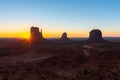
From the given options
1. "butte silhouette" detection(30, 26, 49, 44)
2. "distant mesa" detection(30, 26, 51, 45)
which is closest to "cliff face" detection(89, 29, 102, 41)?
"distant mesa" detection(30, 26, 51, 45)

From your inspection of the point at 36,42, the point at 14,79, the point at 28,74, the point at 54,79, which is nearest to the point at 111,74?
the point at 54,79

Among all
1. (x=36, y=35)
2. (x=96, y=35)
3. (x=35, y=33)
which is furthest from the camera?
(x=96, y=35)

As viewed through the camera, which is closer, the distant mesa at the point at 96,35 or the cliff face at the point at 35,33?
the cliff face at the point at 35,33

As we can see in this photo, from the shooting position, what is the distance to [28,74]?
94.9ft

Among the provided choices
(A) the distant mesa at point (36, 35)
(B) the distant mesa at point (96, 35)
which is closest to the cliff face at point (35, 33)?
(A) the distant mesa at point (36, 35)

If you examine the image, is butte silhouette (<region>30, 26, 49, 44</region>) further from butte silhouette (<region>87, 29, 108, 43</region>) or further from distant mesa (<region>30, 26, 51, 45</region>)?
butte silhouette (<region>87, 29, 108, 43</region>)

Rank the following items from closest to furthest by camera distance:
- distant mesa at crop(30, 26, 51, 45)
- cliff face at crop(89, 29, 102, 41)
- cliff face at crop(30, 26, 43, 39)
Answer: distant mesa at crop(30, 26, 51, 45), cliff face at crop(30, 26, 43, 39), cliff face at crop(89, 29, 102, 41)

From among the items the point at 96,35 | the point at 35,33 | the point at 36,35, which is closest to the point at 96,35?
the point at 96,35

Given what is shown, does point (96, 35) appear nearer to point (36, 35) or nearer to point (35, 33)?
point (36, 35)

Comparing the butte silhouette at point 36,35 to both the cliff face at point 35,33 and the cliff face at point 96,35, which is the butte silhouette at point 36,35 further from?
the cliff face at point 96,35

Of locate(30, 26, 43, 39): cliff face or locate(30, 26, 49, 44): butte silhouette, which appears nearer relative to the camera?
locate(30, 26, 49, 44): butte silhouette

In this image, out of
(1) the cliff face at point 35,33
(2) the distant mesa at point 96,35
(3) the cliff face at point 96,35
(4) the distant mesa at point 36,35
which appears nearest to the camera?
(4) the distant mesa at point 36,35

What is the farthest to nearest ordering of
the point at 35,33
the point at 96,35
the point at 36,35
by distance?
the point at 96,35 < the point at 35,33 < the point at 36,35

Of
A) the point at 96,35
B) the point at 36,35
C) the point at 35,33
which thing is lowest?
the point at 96,35
